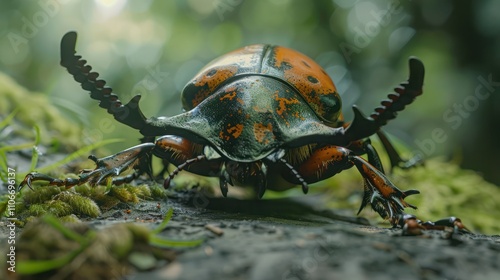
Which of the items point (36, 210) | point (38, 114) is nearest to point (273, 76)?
point (36, 210)

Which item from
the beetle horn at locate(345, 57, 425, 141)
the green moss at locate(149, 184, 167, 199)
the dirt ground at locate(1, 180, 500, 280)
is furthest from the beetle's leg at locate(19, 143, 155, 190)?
the beetle horn at locate(345, 57, 425, 141)

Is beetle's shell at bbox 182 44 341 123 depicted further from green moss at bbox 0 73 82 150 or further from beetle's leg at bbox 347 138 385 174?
green moss at bbox 0 73 82 150

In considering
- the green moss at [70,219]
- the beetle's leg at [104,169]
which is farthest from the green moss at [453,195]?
the green moss at [70,219]

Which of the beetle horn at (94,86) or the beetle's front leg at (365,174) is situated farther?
the beetle's front leg at (365,174)

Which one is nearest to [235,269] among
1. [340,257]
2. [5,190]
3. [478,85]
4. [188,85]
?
[340,257]

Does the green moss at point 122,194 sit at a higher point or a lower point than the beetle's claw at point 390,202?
lower

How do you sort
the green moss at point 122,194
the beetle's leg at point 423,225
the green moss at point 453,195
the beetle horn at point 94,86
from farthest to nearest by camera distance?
the green moss at point 453,195
the green moss at point 122,194
the beetle horn at point 94,86
the beetle's leg at point 423,225

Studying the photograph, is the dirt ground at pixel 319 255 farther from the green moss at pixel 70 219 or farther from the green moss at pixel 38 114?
the green moss at pixel 38 114
